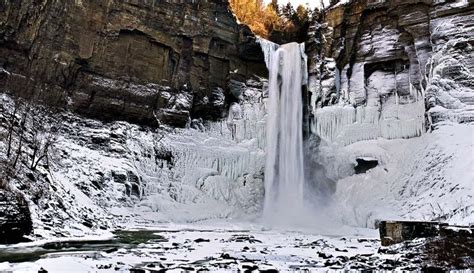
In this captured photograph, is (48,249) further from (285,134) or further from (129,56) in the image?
(285,134)

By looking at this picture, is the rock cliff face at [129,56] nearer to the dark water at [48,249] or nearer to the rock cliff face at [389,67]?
the rock cliff face at [389,67]

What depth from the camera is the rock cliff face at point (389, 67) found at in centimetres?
2881

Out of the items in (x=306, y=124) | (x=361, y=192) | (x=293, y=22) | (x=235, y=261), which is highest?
(x=293, y=22)

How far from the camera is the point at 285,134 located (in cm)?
3375

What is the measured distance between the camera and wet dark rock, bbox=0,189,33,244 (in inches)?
505

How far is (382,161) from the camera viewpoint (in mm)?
30156

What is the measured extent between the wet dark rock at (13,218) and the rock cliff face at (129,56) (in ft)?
54.0

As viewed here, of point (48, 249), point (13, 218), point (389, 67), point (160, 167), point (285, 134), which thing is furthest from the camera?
Result: point (389, 67)

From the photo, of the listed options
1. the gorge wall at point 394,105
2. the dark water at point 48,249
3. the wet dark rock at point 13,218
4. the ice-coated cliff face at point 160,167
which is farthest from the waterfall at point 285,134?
the wet dark rock at point 13,218

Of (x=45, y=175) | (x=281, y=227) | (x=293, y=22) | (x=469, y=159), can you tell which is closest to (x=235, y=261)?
(x=45, y=175)

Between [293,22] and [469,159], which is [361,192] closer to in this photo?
[469,159]

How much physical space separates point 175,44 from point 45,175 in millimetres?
18197

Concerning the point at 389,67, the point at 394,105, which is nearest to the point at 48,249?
the point at 394,105

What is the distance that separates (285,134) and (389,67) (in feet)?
31.3
